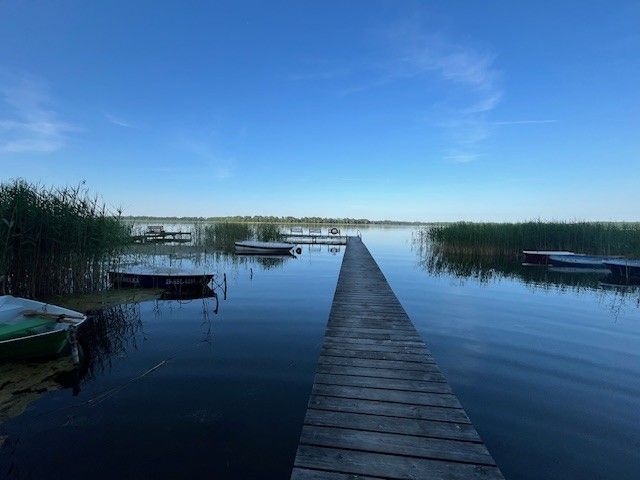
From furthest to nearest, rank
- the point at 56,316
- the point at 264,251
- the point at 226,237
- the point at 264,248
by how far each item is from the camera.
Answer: the point at 226,237 → the point at 264,251 → the point at 264,248 → the point at 56,316

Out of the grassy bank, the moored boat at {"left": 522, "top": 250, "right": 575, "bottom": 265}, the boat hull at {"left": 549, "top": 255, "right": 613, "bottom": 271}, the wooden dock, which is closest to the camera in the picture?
the wooden dock

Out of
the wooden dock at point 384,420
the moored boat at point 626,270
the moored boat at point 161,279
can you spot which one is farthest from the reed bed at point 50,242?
the moored boat at point 626,270

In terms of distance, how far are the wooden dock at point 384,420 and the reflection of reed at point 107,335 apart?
Answer: 14.5 ft

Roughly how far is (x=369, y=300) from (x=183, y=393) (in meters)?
5.36

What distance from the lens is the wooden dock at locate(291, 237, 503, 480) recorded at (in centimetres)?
288

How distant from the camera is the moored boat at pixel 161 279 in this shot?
482 inches

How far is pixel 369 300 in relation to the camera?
30.6 ft

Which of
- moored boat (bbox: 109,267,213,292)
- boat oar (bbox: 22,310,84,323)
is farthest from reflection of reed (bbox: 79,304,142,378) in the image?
moored boat (bbox: 109,267,213,292)

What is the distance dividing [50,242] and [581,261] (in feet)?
86.5

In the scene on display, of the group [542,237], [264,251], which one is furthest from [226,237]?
[542,237]

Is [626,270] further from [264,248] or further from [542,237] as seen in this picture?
[264,248]

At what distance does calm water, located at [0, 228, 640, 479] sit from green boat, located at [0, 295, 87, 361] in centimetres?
49

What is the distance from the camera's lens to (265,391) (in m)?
5.48

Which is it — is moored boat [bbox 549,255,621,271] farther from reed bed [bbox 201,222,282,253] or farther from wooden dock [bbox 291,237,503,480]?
reed bed [bbox 201,222,282,253]
